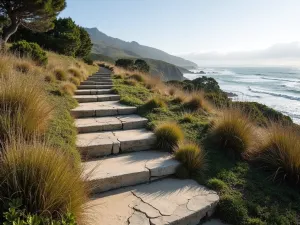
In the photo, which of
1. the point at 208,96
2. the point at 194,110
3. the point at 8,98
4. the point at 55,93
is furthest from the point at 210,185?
the point at 208,96

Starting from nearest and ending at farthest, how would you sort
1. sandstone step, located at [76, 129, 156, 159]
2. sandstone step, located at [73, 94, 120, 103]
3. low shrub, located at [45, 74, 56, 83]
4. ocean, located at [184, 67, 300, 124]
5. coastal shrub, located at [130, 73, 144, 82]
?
sandstone step, located at [76, 129, 156, 159] < sandstone step, located at [73, 94, 120, 103] < low shrub, located at [45, 74, 56, 83] < coastal shrub, located at [130, 73, 144, 82] < ocean, located at [184, 67, 300, 124]

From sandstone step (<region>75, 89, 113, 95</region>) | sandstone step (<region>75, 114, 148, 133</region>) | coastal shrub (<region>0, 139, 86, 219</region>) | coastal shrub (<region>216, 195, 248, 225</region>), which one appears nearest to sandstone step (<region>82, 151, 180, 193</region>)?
coastal shrub (<region>0, 139, 86, 219</region>)

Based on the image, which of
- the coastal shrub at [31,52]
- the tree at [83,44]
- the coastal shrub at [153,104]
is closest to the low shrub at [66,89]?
the coastal shrub at [153,104]

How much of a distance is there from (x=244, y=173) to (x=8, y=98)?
3.42m

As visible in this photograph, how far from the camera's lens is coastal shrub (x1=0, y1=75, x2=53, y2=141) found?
2748 millimetres

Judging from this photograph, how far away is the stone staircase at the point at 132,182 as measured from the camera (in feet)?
7.89

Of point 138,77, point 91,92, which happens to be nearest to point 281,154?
point 91,92

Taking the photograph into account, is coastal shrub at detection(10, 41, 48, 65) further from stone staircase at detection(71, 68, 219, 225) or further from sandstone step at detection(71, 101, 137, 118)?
stone staircase at detection(71, 68, 219, 225)

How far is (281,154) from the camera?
11.1ft

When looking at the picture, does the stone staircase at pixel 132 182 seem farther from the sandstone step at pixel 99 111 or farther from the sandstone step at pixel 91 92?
the sandstone step at pixel 91 92

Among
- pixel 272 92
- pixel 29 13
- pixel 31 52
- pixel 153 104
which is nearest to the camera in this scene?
pixel 153 104

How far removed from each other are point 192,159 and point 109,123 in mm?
1772

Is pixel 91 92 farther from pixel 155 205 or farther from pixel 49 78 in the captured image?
pixel 155 205

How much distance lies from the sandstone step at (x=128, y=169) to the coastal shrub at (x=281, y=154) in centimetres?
145
